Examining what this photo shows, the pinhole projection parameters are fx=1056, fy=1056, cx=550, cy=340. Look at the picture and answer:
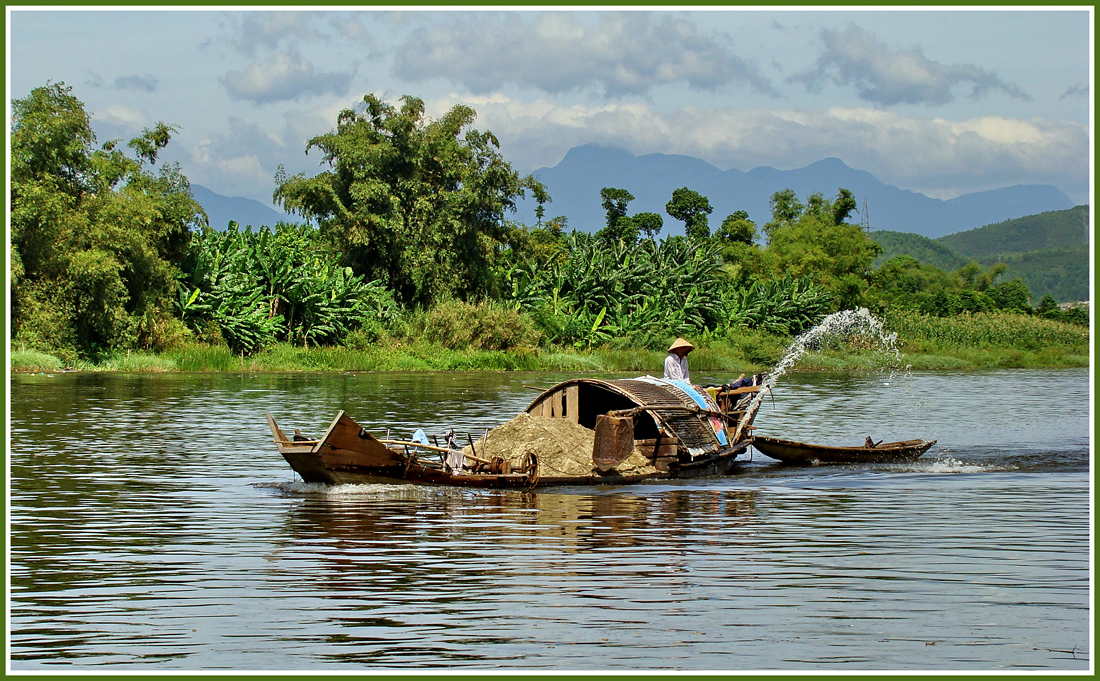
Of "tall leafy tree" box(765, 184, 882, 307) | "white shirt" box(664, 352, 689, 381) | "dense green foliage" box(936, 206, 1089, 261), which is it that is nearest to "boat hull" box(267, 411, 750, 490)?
"white shirt" box(664, 352, 689, 381)

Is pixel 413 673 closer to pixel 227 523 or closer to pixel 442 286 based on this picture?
pixel 227 523

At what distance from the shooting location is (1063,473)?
541 inches

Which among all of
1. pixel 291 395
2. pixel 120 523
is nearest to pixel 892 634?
pixel 120 523

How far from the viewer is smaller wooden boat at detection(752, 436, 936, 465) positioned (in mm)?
14482

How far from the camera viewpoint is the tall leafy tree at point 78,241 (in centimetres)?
3222

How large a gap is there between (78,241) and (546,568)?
30080 millimetres

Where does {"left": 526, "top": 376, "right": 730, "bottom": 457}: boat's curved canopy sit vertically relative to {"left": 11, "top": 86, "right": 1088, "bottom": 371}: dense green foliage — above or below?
below

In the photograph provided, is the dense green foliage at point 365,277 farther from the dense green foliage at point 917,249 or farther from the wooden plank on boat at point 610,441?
the dense green foliage at point 917,249

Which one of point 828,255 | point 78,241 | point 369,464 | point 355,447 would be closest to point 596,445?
point 369,464

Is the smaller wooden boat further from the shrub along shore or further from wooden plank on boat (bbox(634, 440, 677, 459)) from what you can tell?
the shrub along shore

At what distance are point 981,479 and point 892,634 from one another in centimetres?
780

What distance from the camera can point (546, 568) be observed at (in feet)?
25.7

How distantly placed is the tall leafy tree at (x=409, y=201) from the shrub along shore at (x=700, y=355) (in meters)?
3.83

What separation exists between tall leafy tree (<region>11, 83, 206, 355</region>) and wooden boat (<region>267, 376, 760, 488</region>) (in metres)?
22.0
